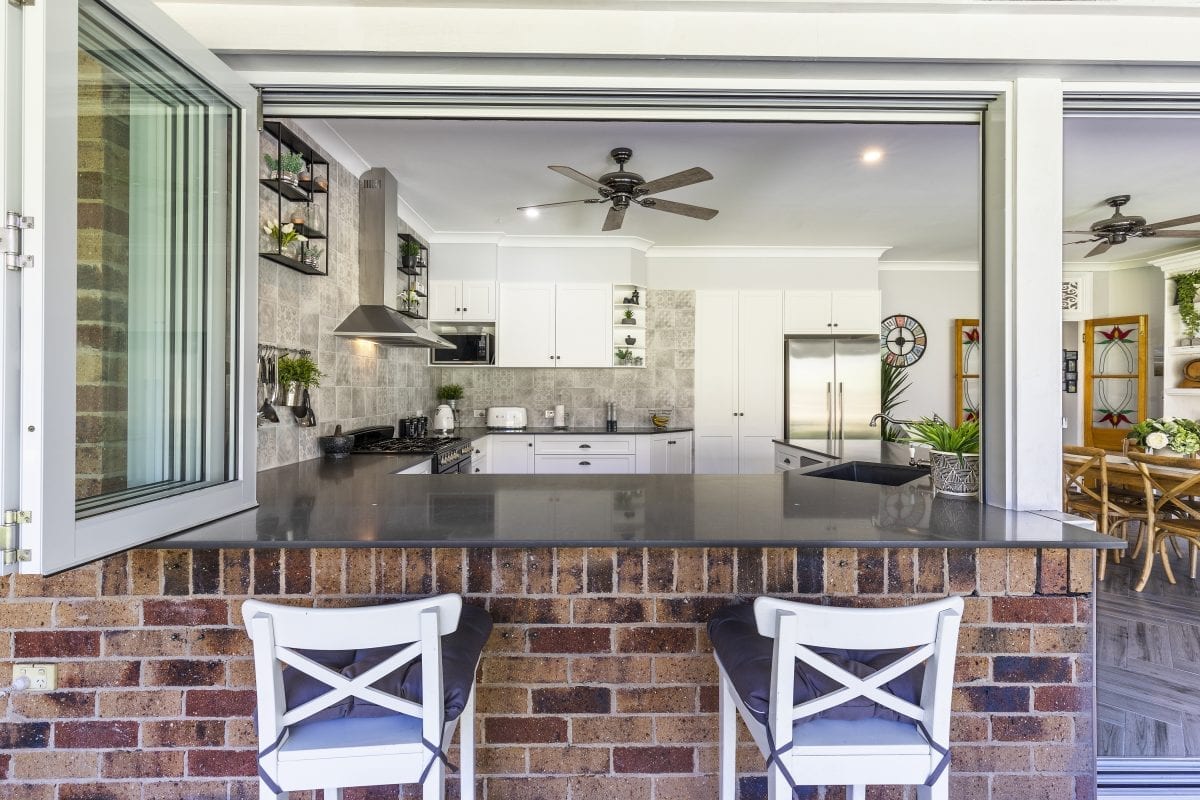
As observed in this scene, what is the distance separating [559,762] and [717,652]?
57 centimetres

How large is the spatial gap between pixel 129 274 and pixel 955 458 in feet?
8.04

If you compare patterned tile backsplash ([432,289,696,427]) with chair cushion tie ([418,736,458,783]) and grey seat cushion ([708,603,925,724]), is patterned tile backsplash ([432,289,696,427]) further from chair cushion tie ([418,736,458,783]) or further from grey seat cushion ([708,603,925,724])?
chair cushion tie ([418,736,458,783])

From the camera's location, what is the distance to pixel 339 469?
2.58 m

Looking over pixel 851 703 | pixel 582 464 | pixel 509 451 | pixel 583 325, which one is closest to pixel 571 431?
pixel 582 464

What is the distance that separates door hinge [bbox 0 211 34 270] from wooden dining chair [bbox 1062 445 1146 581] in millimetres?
4267

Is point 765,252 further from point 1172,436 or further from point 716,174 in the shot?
point 1172,436

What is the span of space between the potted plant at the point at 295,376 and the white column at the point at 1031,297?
9.11 feet

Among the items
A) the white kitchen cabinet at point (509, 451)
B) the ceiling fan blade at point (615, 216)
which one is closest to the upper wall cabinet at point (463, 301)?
the white kitchen cabinet at point (509, 451)

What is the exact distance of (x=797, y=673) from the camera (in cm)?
120

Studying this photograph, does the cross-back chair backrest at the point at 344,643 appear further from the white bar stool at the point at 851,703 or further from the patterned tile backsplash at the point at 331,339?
the patterned tile backsplash at the point at 331,339

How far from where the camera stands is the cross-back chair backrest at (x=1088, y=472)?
3.24 metres

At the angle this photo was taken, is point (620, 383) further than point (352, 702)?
Yes

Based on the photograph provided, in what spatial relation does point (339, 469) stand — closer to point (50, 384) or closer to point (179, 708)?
point (179, 708)

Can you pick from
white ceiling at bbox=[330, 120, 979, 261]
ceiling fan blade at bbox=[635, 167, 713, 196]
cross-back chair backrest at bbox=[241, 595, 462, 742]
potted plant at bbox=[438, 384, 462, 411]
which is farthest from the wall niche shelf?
potted plant at bbox=[438, 384, 462, 411]
